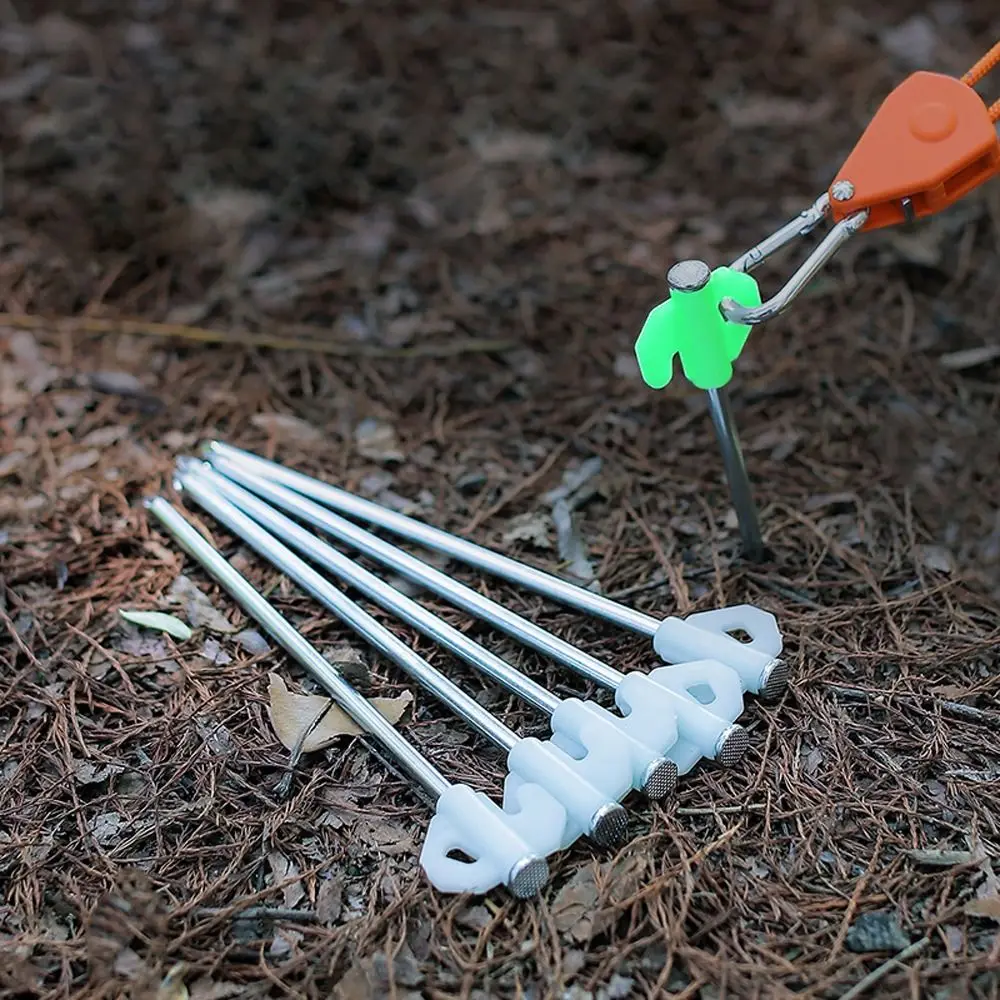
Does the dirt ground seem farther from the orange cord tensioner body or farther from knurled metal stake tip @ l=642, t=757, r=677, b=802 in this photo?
the orange cord tensioner body

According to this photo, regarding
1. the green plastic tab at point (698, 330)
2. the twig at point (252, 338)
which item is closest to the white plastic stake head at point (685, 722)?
the green plastic tab at point (698, 330)

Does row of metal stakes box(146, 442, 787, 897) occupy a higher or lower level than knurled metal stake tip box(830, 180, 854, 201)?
lower

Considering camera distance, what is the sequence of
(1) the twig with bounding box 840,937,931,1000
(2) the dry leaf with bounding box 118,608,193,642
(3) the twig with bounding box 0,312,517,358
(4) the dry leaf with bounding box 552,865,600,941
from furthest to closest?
(3) the twig with bounding box 0,312,517,358
(2) the dry leaf with bounding box 118,608,193,642
(4) the dry leaf with bounding box 552,865,600,941
(1) the twig with bounding box 840,937,931,1000

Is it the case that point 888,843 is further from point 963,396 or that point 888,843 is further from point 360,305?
point 360,305

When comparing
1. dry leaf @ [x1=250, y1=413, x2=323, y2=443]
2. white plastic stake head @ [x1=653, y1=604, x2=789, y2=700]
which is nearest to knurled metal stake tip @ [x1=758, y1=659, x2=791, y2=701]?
white plastic stake head @ [x1=653, y1=604, x2=789, y2=700]

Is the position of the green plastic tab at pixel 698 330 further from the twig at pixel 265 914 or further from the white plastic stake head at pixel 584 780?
the twig at pixel 265 914

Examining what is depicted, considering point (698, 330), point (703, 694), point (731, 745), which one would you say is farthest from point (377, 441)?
point (731, 745)
